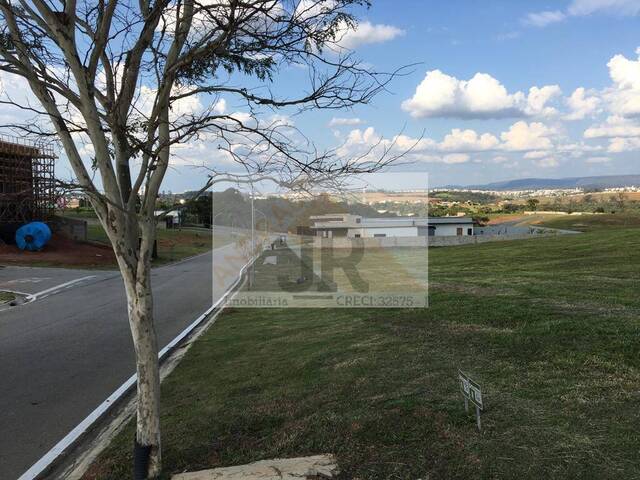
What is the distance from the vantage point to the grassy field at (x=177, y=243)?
45394 mm

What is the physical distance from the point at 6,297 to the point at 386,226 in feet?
117

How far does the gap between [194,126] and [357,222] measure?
41398mm

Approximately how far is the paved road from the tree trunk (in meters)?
1.71

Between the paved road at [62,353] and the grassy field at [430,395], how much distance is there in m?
1.07

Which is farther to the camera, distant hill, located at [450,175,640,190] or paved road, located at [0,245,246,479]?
distant hill, located at [450,175,640,190]

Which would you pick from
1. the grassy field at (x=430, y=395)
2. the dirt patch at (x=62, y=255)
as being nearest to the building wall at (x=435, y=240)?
the dirt patch at (x=62, y=255)

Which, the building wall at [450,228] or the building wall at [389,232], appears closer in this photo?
the building wall at [389,232]

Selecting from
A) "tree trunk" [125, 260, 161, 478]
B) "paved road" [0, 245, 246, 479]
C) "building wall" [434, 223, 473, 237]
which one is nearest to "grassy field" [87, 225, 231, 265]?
"paved road" [0, 245, 246, 479]

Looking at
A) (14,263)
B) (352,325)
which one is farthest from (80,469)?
(14,263)

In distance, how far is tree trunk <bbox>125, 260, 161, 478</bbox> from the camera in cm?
432

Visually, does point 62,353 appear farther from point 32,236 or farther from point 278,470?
point 32,236

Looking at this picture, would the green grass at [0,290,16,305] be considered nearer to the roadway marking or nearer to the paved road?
the roadway marking

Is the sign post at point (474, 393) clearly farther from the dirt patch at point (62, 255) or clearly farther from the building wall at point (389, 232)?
the building wall at point (389, 232)

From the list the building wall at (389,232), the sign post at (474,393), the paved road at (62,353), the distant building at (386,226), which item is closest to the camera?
the sign post at (474,393)
